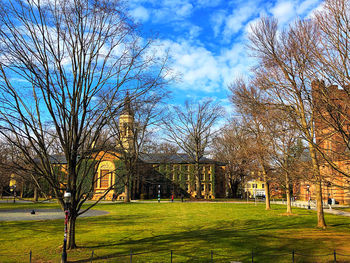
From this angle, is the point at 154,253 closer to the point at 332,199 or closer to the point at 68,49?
the point at 68,49

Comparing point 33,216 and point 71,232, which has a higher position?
point 71,232

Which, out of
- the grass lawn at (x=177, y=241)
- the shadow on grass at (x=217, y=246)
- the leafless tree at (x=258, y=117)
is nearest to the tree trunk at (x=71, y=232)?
→ the grass lawn at (x=177, y=241)

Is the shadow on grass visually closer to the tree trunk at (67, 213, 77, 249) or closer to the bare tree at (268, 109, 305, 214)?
the tree trunk at (67, 213, 77, 249)

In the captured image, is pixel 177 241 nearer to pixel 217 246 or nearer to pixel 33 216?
pixel 217 246

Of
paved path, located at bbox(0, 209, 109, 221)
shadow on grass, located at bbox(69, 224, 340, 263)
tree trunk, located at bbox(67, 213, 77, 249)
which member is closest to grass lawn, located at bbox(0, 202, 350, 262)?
shadow on grass, located at bbox(69, 224, 340, 263)

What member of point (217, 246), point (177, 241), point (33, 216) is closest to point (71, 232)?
point (177, 241)

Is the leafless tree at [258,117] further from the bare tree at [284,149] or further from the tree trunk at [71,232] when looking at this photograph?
the tree trunk at [71,232]

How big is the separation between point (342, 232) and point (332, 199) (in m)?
31.8

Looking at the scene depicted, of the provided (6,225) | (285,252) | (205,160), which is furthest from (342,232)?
(205,160)

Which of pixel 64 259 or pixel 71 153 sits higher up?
pixel 71 153

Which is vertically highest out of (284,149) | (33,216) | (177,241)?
(284,149)

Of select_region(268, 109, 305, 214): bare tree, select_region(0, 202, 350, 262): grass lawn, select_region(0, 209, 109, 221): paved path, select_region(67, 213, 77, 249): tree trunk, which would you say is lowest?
select_region(0, 209, 109, 221): paved path

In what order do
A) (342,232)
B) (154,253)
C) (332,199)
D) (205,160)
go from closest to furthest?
(154,253)
(342,232)
(332,199)
(205,160)

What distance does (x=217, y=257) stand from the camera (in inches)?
469
